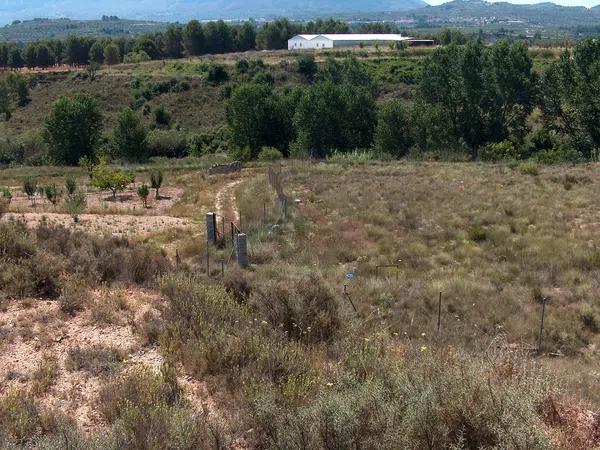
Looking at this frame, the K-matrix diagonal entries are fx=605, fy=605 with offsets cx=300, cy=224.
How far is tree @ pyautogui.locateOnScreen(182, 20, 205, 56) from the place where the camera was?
10938 cm

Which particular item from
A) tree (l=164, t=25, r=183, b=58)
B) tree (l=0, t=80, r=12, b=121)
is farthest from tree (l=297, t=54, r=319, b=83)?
tree (l=164, t=25, r=183, b=58)

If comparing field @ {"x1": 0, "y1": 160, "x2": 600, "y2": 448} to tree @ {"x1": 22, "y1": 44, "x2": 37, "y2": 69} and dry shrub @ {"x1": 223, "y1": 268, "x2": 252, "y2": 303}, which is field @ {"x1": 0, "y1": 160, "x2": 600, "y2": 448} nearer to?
dry shrub @ {"x1": 223, "y1": 268, "x2": 252, "y2": 303}

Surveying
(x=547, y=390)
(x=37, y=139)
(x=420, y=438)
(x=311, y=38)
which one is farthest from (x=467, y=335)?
(x=311, y=38)

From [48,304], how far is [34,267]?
981 mm

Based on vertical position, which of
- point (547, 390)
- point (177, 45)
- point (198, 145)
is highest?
point (177, 45)

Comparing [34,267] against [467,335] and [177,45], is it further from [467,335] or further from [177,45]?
[177,45]

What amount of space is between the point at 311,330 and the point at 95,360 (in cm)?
296

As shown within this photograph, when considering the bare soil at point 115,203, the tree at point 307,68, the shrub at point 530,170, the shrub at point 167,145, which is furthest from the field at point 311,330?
the tree at point 307,68

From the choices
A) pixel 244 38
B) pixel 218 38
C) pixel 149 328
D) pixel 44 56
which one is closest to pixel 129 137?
pixel 149 328

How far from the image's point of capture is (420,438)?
5.05 m

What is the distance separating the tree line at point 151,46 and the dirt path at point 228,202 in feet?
267

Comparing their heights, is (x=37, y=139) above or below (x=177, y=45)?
below

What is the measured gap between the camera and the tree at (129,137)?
54.4m

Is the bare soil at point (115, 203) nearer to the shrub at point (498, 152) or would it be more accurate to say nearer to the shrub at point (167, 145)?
the shrub at point (498, 152)
